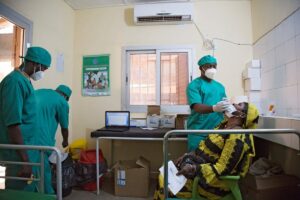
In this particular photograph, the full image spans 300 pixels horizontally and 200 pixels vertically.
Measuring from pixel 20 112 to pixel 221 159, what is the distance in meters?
1.28

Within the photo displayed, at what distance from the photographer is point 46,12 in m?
2.46

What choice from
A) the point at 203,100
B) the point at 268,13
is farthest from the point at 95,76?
the point at 268,13

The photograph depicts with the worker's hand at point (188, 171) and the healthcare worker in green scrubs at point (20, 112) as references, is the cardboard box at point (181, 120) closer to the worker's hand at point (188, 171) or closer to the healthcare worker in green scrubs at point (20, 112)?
the worker's hand at point (188, 171)

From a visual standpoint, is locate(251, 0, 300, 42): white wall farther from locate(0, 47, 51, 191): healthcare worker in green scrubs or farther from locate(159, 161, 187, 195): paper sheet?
locate(0, 47, 51, 191): healthcare worker in green scrubs

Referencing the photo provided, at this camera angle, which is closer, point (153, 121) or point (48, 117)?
point (48, 117)

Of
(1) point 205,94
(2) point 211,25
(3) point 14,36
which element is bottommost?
(1) point 205,94

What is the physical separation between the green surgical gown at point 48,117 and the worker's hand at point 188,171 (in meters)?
1.05

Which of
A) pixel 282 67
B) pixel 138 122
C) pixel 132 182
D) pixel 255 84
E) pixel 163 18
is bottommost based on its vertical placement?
pixel 132 182

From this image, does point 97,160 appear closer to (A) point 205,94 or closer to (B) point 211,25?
(A) point 205,94

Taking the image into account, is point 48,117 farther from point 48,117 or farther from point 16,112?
point 16,112

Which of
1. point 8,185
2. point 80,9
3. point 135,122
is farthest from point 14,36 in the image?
point 135,122

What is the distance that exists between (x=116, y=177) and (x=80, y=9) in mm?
2544

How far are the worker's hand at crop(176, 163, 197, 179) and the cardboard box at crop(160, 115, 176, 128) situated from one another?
1.34m

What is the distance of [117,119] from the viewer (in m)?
2.70
